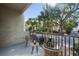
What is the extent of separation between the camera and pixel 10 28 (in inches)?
57.7

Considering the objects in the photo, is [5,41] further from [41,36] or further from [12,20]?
[41,36]

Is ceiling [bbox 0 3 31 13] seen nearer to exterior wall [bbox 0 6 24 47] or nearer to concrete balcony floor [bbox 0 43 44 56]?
exterior wall [bbox 0 6 24 47]

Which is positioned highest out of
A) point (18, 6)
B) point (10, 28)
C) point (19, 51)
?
point (18, 6)

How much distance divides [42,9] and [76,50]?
636mm

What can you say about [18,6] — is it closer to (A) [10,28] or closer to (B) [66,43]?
(A) [10,28]

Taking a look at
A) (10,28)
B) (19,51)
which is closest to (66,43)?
(19,51)

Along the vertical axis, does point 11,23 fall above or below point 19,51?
above

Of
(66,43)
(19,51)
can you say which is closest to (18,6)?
(19,51)

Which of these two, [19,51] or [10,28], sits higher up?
[10,28]

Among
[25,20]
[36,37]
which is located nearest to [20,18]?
[25,20]

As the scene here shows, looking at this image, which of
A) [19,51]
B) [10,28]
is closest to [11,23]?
[10,28]

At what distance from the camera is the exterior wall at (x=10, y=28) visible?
1452 mm

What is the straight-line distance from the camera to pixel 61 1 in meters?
1.45

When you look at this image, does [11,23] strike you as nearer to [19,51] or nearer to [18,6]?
[18,6]
